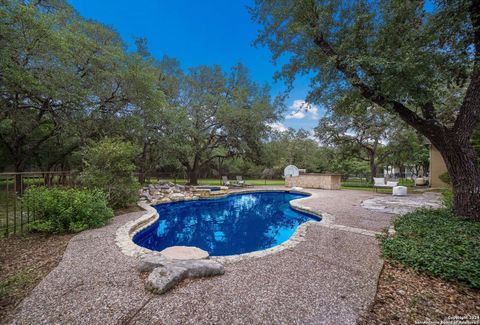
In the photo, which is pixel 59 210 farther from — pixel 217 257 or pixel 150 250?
pixel 217 257

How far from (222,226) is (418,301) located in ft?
17.9

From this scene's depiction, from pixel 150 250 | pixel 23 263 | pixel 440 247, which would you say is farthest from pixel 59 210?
pixel 440 247

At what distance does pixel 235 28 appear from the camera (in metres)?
11.8

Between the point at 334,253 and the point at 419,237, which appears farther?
the point at 419,237

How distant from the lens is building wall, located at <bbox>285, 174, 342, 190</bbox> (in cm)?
1370

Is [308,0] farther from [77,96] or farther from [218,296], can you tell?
[77,96]

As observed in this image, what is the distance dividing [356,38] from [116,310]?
6.56 meters

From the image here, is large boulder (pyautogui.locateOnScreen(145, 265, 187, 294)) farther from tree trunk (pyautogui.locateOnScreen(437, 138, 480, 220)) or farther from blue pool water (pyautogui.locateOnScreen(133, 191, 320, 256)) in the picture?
tree trunk (pyautogui.locateOnScreen(437, 138, 480, 220))

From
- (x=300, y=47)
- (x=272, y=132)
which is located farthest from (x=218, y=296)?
(x=272, y=132)

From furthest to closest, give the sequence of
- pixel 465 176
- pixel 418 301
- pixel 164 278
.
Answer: pixel 465 176, pixel 164 278, pixel 418 301

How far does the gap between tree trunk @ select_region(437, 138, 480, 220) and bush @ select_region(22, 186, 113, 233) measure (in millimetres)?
8141

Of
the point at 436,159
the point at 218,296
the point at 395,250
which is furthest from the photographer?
the point at 436,159

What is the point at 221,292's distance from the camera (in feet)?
7.50

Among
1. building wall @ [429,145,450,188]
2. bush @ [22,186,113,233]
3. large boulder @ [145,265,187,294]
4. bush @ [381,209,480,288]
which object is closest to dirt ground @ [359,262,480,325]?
bush @ [381,209,480,288]
